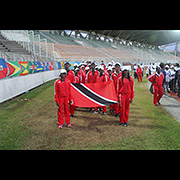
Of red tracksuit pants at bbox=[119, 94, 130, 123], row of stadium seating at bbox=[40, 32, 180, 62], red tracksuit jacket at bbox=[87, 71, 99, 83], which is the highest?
row of stadium seating at bbox=[40, 32, 180, 62]

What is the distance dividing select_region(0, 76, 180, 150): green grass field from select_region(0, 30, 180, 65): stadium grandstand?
251 inches

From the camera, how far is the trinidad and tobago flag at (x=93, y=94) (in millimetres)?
6172

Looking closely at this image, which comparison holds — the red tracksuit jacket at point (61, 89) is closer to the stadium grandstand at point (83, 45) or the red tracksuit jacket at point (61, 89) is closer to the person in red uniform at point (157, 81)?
the person in red uniform at point (157, 81)

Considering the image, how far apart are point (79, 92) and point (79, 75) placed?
2.10m

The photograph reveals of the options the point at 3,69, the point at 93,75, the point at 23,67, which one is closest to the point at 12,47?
the point at 23,67

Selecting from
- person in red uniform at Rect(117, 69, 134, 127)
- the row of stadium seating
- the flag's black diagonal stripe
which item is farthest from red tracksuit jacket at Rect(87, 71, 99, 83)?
the row of stadium seating

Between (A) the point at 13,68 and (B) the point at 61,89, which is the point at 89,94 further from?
(A) the point at 13,68

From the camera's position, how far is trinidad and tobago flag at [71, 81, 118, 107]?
6.17 meters

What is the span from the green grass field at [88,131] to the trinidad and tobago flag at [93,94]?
0.74 m

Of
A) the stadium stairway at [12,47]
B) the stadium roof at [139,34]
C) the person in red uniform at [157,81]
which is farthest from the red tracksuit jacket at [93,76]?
the stadium roof at [139,34]

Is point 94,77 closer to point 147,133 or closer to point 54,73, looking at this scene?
point 147,133

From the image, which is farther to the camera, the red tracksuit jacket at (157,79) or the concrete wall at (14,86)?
the concrete wall at (14,86)

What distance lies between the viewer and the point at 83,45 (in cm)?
4794

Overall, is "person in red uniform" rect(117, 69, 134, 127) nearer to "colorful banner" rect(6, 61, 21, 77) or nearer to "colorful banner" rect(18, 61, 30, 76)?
"colorful banner" rect(6, 61, 21, 77)
